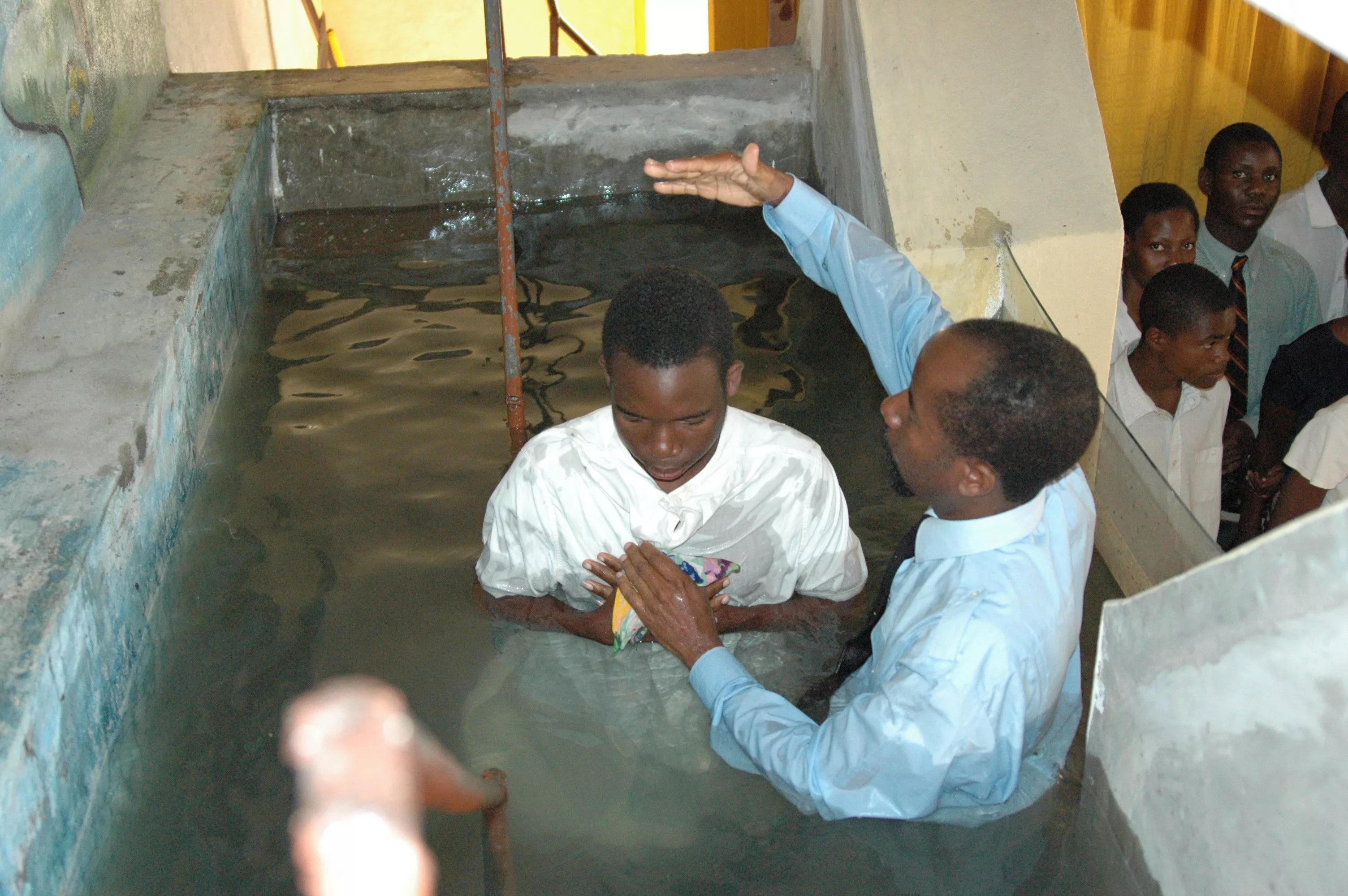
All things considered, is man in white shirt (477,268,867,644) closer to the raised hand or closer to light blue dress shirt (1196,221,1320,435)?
the raised hand

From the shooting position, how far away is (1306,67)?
238 inches

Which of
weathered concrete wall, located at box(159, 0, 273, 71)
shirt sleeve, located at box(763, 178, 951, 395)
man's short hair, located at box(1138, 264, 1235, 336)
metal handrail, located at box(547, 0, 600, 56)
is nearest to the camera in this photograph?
shirt sleeve, located at box(763, 178, 951, 395)

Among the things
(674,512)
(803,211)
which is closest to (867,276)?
(803,211)

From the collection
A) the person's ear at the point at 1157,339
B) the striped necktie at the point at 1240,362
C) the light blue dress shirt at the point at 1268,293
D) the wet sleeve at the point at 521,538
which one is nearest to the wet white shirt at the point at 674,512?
the wet sleeve at the point at 521,538

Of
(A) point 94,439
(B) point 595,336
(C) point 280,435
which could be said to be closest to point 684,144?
(B) point 595,336

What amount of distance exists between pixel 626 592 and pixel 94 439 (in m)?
1.57

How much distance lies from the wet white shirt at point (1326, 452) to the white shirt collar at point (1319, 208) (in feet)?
6.93

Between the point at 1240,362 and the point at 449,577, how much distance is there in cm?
330

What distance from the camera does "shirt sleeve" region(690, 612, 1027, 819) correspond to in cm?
231

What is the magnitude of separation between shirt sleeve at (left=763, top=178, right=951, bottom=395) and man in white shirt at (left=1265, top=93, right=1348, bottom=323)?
9.18ft

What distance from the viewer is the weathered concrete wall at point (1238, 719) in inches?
65.6

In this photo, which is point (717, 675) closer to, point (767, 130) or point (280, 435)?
point (280, 435)

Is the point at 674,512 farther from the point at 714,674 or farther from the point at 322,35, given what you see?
the point at 322,35

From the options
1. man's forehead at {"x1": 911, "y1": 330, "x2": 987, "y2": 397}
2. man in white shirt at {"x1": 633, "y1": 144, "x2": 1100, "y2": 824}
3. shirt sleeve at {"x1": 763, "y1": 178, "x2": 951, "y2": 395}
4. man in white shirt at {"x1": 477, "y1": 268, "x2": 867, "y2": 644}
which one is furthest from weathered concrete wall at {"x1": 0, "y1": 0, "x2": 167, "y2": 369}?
man's forehead at {"x1": 911, "y1": 330, "x2": 987, "y2": 397}
